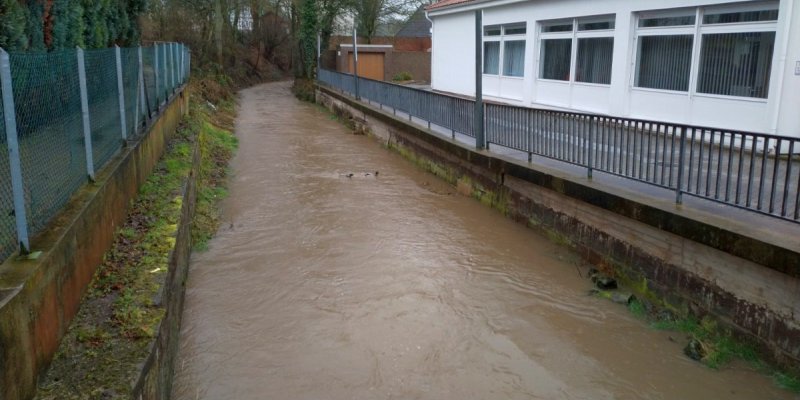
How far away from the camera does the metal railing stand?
5562 millimetres

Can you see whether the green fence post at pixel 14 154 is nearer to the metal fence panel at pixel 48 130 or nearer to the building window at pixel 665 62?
the metal fence panel at pixel 48 130

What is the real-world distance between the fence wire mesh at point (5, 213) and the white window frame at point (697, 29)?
369 inches

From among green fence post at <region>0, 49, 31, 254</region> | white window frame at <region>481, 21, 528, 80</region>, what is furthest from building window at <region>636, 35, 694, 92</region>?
green fence post at <region>0, 49, 31, 254</region>

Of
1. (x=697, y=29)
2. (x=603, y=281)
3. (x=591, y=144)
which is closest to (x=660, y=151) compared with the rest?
(x=591, y=144)

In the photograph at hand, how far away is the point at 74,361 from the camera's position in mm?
3596

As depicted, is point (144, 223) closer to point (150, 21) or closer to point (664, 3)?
point (664, 3)

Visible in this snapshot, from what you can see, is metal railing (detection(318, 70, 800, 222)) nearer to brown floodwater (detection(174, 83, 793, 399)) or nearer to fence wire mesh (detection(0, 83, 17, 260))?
brown floodwater (detection(174, 83, 793, 399))

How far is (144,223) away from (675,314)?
5.13 meters

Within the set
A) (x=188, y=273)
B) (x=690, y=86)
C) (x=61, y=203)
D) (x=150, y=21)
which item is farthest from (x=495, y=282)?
(x=150, y=21)

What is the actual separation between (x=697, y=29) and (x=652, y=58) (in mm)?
1238

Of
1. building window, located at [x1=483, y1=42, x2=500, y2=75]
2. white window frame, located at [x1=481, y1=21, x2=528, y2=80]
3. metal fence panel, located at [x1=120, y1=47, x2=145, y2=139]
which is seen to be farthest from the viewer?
building window, located at [x1=483, y1=42, x2=500, y2=75]

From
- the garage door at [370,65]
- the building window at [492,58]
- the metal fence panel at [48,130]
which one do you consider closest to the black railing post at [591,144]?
the metal fence panel at [48,130]

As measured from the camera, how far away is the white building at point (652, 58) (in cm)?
920

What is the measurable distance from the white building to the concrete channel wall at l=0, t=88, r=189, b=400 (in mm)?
8610
